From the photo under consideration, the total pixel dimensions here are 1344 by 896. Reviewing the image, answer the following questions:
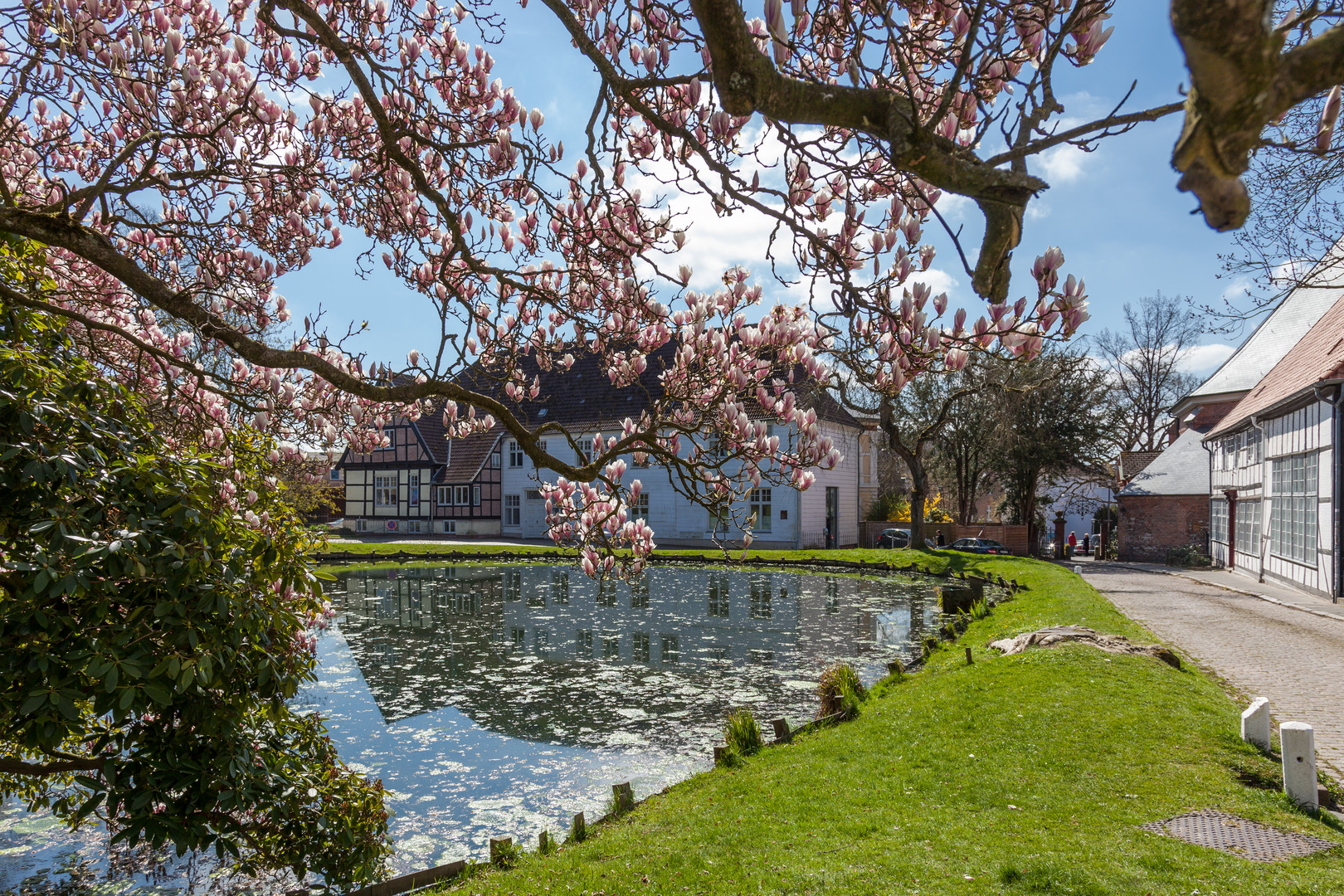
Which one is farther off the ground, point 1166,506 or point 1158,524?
point 1166,506

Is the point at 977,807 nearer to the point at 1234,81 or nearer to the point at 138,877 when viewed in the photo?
the point at 1234,81

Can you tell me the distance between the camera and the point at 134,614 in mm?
2789

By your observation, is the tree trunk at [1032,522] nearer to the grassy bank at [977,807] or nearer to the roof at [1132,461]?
the roof at [1132,461]

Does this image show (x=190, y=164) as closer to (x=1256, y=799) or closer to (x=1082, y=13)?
(x=1082, y=13)

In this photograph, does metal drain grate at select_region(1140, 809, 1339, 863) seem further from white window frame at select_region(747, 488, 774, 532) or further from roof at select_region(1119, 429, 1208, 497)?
roof at select_region(1119, 429, 1208, 497)

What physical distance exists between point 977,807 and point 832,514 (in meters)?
28.4

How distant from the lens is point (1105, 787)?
6012 millimetres

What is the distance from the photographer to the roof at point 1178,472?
30866mm

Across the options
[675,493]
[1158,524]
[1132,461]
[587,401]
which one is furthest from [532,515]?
[1132,461]

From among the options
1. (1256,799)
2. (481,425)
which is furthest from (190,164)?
(1256,799)

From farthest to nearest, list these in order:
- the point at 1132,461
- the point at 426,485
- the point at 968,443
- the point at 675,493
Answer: the point at 426,485, the point at 1132,461, the point at 968,443, the point at 675,493

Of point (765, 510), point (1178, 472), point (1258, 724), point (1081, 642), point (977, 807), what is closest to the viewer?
point (977, 807)

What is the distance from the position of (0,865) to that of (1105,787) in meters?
8.41

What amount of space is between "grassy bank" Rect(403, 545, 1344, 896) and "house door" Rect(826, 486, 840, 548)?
24363 millimetres
